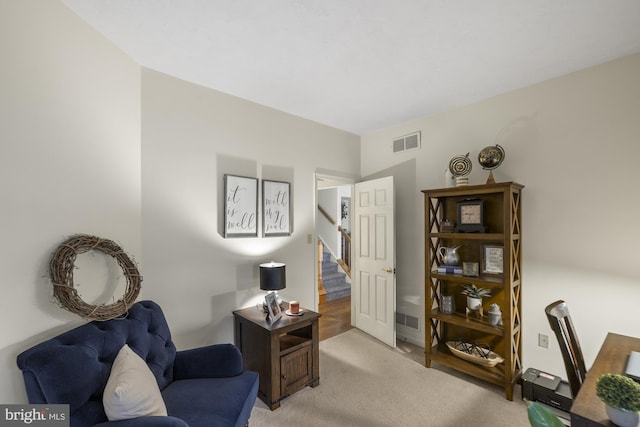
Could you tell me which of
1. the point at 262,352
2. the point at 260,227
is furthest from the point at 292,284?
the point at 262,352

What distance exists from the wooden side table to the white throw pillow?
914 mm

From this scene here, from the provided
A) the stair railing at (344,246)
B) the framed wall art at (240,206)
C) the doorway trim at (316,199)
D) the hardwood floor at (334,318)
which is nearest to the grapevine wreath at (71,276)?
the framed wall art at (240,206)

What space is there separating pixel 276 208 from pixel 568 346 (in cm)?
247

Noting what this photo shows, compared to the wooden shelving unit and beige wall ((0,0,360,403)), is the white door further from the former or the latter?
beige wall ((0,0,360,403))

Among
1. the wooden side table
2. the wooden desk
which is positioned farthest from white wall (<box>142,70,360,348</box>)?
the wooden desk

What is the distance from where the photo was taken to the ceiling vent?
344 centimetres

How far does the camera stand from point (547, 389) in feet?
7.21

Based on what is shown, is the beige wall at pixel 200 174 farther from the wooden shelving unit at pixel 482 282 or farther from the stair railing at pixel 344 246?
the stair railing at pixel 344 246

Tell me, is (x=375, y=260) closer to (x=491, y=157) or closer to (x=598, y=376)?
(x=491, y=157)

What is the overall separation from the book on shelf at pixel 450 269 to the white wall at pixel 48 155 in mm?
2756

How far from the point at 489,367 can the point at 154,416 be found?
8.70ft

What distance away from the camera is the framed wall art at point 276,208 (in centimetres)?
298

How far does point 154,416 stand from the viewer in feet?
4.32

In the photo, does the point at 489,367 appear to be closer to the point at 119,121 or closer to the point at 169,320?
the point at 169,320
